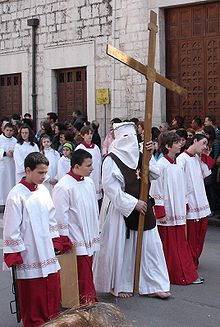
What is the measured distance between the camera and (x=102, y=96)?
14.9 m

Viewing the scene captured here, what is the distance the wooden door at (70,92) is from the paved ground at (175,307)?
31.4 feet

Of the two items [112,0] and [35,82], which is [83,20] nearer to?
[112,0]

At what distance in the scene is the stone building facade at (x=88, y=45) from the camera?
13984mm

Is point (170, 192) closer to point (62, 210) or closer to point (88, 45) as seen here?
point (62, 210)

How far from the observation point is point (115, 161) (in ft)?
19.4

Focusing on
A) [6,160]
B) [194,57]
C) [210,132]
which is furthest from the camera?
[194,57]

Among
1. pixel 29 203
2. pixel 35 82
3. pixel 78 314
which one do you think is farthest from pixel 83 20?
pixel 78 314

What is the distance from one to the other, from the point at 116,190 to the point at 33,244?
124 centimetres

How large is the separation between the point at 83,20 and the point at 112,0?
114cm

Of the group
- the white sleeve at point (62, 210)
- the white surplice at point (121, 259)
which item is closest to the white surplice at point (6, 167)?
the white surplice at point (121, 259)

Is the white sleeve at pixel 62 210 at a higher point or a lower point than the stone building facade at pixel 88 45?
lower

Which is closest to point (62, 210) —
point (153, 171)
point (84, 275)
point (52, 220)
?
point (52, 220)

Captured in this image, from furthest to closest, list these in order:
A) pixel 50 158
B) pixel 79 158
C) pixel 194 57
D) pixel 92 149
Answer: pixel 194 57
pixel 50 158
pixel 92 149
pixel 79 158

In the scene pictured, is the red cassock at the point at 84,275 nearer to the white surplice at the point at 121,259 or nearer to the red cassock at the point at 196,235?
the white surplice at the point at 121,259
